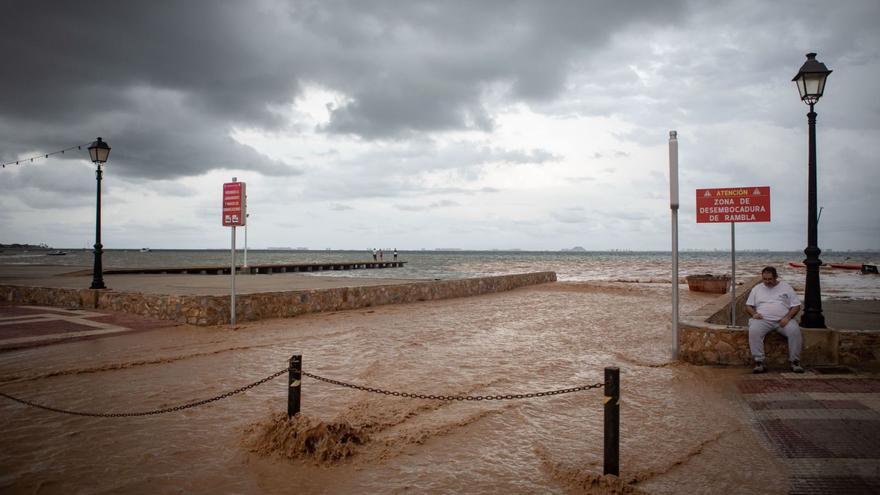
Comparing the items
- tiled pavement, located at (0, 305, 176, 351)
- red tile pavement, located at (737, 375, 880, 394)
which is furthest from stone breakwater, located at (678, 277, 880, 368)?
tiled pavement, located at (0, 305, 176, 351)

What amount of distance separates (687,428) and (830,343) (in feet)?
12.6

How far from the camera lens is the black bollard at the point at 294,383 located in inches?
177

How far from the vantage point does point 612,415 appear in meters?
3.77

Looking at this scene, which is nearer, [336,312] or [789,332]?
[789,332]

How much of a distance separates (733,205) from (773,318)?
84.4 inches

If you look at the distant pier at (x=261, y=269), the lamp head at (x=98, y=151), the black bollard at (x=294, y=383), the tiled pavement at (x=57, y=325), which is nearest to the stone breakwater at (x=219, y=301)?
the tiled pavement at (x=57, y=325)

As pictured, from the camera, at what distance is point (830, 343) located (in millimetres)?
7227

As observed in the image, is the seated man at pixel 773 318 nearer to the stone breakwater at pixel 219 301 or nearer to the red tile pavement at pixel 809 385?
the red tile pavement at pixel 809 385

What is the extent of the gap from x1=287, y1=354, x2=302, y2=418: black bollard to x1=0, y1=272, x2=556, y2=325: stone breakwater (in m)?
7.64

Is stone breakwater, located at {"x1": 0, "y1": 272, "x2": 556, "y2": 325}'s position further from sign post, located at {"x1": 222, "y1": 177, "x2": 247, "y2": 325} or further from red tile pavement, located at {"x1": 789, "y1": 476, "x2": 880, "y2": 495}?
red tile pavement, located at {"x1": 789, "y1": 476, "x2": 880, "y2": 495}

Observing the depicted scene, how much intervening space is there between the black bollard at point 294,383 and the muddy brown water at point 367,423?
0.49 ft

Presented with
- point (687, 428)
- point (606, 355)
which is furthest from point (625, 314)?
point (687, 428)

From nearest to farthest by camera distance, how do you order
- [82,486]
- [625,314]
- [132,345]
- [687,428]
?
[82,486] < [687,428] < [132,345] < [625,314]

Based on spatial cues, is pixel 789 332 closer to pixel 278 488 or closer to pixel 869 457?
pixel 869 457
